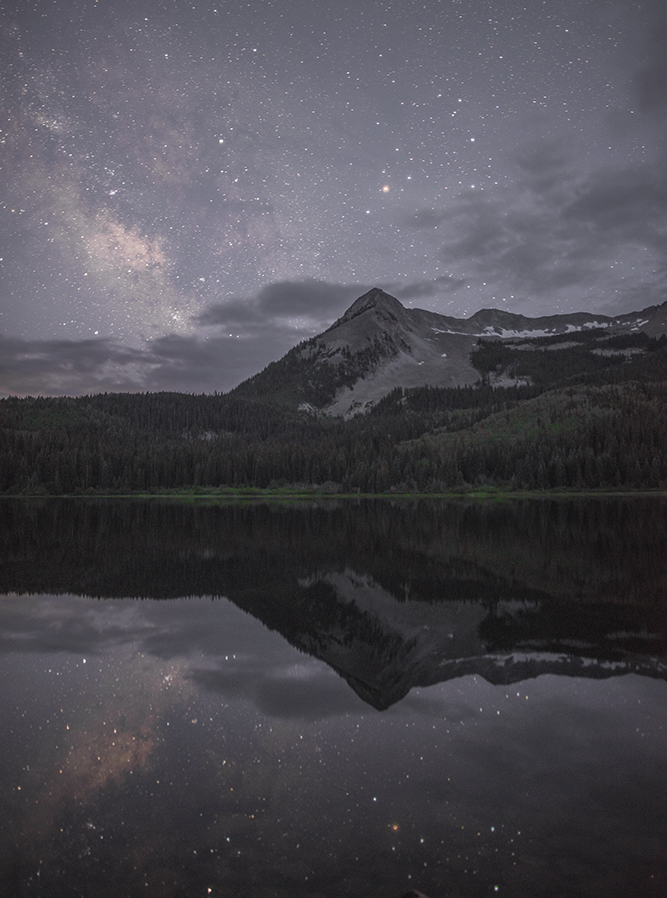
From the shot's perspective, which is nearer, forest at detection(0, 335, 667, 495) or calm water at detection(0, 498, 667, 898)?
calm water at detection(0, 498, 667, 898)

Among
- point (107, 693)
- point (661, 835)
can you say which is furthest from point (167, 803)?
point (661, 835)

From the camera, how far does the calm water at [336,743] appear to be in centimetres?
579

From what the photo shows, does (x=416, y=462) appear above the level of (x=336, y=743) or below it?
below

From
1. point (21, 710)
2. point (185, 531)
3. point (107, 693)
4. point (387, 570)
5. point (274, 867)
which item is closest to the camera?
point (274, 867)

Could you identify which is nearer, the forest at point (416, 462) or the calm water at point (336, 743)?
the calm water at point (336, 743)

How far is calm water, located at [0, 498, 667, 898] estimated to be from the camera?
579 centimetres

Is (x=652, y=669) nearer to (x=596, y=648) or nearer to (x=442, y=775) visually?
(x=596, y=648)

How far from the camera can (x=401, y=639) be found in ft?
48.0

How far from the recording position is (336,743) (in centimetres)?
878

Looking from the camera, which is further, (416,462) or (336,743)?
(416,462)

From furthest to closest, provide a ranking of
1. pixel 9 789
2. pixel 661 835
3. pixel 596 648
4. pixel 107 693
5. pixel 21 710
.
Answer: pixel 596 648
pixel 107 693
pixel 21 710
pixel 9 789
pixel 661 835

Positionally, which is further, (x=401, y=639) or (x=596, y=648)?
(x=401, y=639)

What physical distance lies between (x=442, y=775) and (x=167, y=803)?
3.80 metres

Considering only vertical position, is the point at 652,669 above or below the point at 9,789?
below
